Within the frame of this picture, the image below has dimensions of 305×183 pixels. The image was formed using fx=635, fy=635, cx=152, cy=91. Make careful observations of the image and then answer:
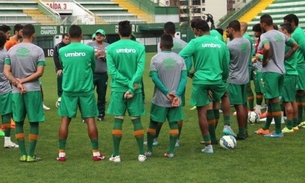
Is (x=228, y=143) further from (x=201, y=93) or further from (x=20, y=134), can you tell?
(x=20, y=134)

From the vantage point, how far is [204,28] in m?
9.77

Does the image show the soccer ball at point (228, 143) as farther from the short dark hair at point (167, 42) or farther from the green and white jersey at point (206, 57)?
the short dark hair at point (167, 42)

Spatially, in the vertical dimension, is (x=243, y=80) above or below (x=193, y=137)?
above

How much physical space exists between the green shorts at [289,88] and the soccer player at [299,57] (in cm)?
54

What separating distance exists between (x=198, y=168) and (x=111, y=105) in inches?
61.3

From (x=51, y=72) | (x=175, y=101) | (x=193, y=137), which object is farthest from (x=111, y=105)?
(x=51, y=72)

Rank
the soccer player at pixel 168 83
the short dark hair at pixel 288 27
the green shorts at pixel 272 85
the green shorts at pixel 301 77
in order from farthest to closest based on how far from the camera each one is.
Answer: the green shorts at pixel 301 77 → the short dark hair at pixel 288 27 → the green shorts at pixel 272 85 → the soccer player at pixel 168 83

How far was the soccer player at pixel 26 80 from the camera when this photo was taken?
9.05 meters

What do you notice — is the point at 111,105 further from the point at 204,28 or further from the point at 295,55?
the point at 295,55

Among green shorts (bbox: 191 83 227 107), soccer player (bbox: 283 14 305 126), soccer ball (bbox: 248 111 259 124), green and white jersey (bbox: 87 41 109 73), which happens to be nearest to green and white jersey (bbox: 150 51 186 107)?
green shorts (bbox: 191 83 227 107)

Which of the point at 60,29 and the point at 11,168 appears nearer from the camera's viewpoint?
the point at 11,168

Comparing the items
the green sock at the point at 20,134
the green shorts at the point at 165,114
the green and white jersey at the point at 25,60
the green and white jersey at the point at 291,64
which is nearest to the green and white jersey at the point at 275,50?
the green and white jersey at the point at 291,64

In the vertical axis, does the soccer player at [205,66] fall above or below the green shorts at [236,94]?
above

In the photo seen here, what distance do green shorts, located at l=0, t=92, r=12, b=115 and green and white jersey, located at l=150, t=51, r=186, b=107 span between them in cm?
273
